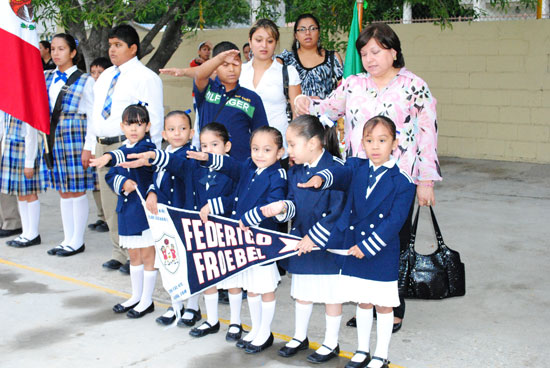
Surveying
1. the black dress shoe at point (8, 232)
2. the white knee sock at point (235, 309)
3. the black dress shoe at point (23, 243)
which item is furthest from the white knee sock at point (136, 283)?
the black dress shoe at point (8, 232)

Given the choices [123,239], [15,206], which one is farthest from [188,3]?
[123,239]

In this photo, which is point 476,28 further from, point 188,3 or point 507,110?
point 188,3

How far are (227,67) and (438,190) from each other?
4844 mm

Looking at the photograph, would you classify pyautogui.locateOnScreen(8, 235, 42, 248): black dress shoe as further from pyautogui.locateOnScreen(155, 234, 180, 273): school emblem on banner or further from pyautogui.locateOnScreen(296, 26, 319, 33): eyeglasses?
pyautogui.locateOnScreen(296, 26, 319, 33): eyeglasses

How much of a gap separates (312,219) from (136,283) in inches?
62.7

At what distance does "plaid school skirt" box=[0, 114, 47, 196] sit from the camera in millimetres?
6430

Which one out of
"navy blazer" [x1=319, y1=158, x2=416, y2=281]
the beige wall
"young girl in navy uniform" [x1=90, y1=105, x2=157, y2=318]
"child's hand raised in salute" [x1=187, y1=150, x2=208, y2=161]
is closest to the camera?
"navy blazer" [x1=319, y1=158, x2=416, y2=281]

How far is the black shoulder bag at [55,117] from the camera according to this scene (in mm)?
6113

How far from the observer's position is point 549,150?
33.3 feet

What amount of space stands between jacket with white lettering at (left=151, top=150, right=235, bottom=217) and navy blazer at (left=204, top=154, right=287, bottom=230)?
0.21 feet

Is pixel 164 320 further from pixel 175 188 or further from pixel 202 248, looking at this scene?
pixel 175 188

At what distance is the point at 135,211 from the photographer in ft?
15.1

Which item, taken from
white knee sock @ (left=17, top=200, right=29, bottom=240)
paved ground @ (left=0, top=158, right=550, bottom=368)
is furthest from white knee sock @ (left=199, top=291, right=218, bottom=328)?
white knee sock @ (left=17, top=200, right=29, bottom=240)

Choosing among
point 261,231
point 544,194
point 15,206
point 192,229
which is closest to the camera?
point 261,231
